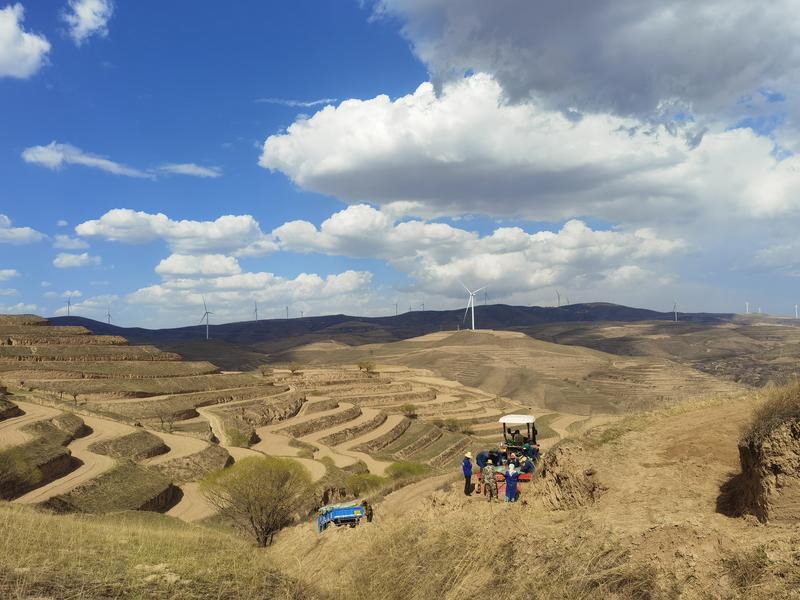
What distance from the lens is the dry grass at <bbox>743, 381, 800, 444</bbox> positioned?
1210 cm

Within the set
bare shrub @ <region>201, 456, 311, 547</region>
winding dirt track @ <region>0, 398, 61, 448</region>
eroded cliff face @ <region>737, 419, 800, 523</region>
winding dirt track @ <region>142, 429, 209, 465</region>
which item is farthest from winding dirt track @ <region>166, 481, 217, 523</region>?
eroded cliff face @ <region>737, 419, 800, 523</region>

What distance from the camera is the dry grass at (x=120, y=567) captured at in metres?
11.7

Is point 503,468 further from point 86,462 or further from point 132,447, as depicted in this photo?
point 132,447

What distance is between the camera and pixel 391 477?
53.2 metres

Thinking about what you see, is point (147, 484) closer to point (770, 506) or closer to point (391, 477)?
point (391, 477)

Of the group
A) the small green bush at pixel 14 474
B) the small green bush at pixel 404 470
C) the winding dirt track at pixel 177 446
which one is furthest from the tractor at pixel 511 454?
the winding dirt track at pixel 177 446

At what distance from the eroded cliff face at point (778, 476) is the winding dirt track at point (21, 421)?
5150cm

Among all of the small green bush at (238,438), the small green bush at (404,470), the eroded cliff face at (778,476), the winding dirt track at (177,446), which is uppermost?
the eroded cliff face at (778,476)

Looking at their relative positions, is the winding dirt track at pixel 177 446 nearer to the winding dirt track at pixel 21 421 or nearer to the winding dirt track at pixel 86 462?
the winding dirt track at pixel 86 462

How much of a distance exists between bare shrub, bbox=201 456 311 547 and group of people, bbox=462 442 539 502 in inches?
639

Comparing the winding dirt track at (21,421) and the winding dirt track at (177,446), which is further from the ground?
the winding dirt track at (21,421)

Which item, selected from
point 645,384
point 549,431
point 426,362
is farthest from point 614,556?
point 426,362

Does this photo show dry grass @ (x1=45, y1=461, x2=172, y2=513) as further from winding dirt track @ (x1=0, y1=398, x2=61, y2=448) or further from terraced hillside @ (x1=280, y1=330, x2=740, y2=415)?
terraced hillside @ (x1=280, y1=330, x2=740, y2=415)

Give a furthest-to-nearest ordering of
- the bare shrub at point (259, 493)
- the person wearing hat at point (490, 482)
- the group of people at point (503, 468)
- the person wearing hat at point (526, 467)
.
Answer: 1. the bare shrub at point (259, 493)
2. the person wearing hat at point (526, 467)
3. the person wearing hat at point (490, 482)
4. the group of people at point (503, 468)
